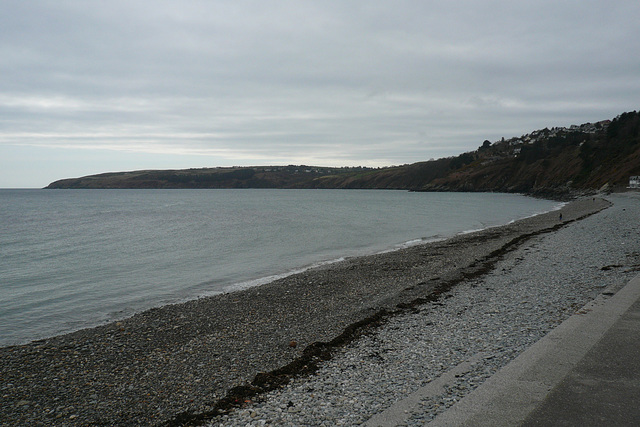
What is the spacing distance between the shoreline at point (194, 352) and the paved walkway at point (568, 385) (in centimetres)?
416

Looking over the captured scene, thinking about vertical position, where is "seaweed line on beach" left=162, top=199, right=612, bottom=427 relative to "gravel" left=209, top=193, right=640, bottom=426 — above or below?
below

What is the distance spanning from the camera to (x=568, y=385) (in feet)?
19.7

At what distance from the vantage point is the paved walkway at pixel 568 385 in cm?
522

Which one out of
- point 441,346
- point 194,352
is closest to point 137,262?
point 194,352

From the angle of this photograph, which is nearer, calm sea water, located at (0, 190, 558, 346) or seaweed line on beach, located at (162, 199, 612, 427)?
seaweed line on beach, located at (162, 199, 612, 427)

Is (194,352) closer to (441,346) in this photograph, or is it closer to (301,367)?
(301,367)

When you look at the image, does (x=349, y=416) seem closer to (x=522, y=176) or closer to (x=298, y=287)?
(x=298, y=287)

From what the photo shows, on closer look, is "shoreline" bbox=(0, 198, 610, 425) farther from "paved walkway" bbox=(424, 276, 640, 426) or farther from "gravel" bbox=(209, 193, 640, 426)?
"paved walkway" bbox=(424, 276, 640, 426)

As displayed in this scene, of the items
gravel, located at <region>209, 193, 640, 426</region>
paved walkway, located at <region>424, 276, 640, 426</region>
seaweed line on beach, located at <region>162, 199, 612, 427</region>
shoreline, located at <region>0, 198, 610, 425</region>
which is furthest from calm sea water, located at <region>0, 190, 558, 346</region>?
paved walkway, located at <region>424, 276, 640, 426</region>

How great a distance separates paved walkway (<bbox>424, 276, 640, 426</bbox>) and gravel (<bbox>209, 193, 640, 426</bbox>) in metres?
0.58

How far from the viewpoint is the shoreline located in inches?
309

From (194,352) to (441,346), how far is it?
20.6 feet

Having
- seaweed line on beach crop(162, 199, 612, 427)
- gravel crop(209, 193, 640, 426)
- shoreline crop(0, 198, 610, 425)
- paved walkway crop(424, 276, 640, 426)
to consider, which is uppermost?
paved walkway crop(424, 276, 640, 426)

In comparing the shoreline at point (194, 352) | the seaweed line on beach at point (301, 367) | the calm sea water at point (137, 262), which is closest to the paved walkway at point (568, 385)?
the seaweed line on beach at point (301, 367)
